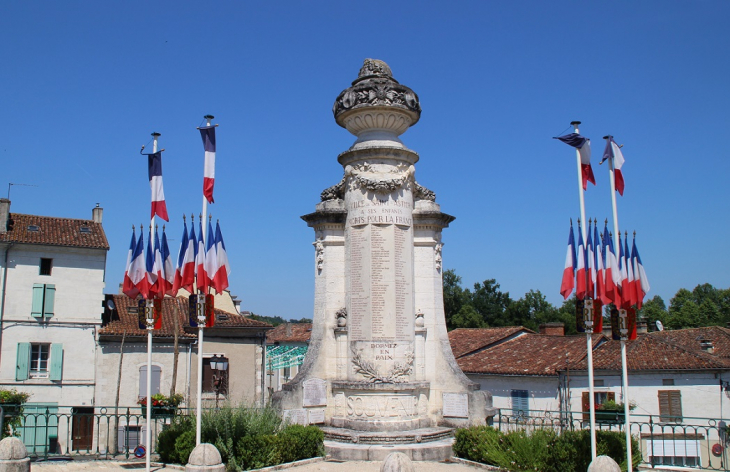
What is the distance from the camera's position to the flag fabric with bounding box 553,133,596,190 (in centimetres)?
1202

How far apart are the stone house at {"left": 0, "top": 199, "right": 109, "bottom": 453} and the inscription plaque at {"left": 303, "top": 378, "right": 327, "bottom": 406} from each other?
1824 centimetres

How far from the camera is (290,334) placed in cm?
5516

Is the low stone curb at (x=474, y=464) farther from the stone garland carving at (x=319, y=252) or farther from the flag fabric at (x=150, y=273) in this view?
the flag fabric at (x=150, y=273)

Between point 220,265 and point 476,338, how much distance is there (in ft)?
90.9

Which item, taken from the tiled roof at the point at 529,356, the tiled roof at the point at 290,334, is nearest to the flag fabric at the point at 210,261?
the tiled roof at the point at 529,356

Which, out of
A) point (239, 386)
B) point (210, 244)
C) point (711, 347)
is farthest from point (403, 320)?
point (711, 347)

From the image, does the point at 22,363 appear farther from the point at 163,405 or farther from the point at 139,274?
the point at 139,274

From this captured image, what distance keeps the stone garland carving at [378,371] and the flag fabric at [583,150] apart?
5.59m

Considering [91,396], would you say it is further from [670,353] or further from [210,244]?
[670,353]

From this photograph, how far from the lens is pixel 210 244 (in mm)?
12500

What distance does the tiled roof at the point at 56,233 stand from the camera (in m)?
30.6

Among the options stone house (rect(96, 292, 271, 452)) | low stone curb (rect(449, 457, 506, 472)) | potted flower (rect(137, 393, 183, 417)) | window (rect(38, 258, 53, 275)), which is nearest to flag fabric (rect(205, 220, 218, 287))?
potted flower (rect(137, 393, 183, 417))

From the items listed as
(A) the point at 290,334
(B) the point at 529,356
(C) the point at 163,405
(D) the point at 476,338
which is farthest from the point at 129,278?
(A) the point at 290,334

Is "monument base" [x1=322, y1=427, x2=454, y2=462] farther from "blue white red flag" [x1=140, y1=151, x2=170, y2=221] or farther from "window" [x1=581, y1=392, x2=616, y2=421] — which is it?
"window" [x1=581, y1=392, x2=616, y2=421]
